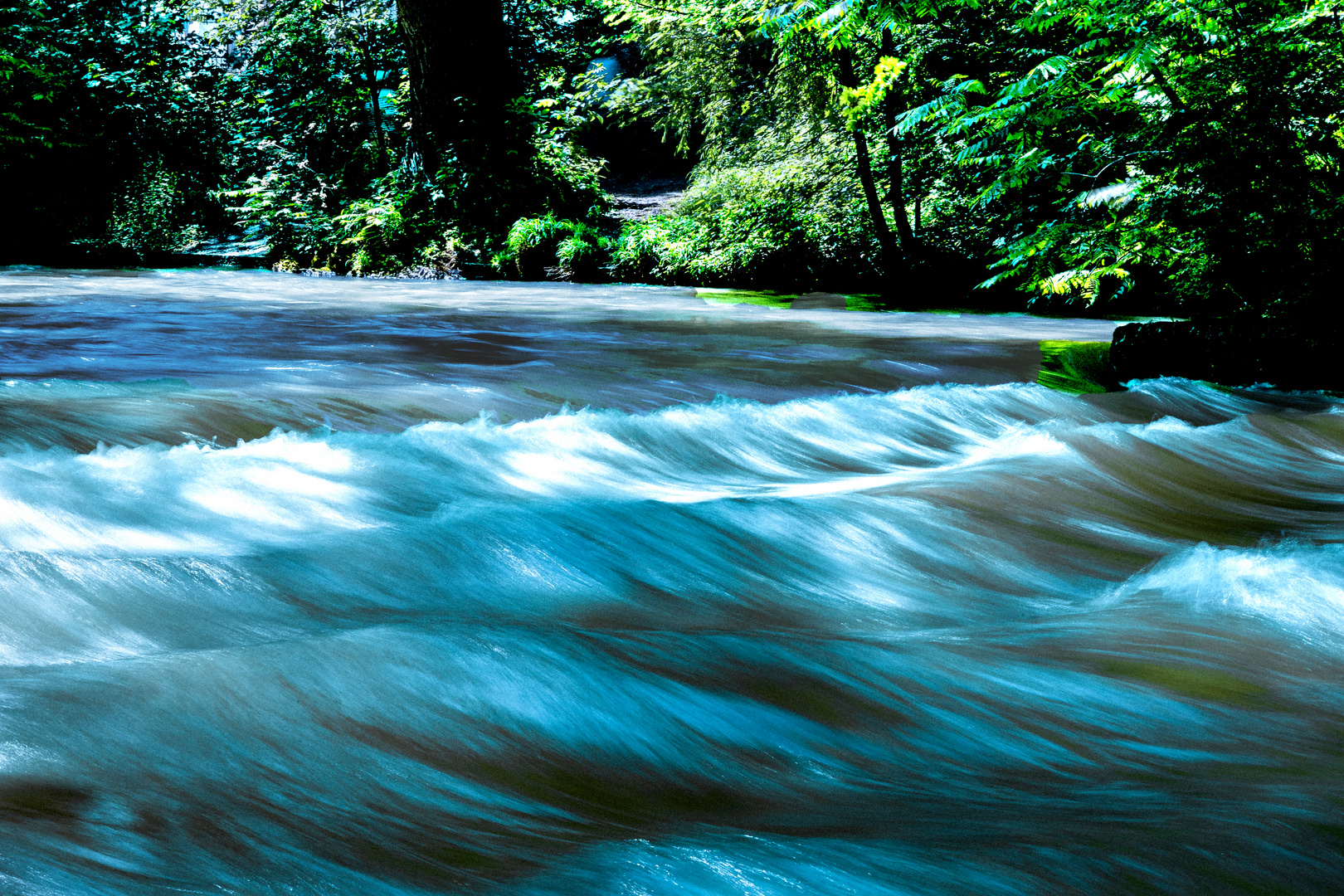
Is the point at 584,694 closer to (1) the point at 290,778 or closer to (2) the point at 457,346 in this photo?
(1) the point at 290,778

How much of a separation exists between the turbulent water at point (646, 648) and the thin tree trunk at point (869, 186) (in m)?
7.67

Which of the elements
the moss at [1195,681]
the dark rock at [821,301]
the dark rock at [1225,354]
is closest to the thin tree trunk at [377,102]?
the dark rock at [821,301]

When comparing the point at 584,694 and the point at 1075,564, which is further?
the point at 1075,564

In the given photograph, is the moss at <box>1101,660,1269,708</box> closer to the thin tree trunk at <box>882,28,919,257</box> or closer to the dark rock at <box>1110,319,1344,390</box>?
the dark rock at <box>1110,319,1344,390</box>

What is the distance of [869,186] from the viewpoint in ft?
37.9

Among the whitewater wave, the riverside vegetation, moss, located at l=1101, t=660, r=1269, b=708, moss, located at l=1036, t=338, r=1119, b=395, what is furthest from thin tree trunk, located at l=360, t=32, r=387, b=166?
moss, located at l=1101, t=660, r=1269, b=708

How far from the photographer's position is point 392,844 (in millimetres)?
1309

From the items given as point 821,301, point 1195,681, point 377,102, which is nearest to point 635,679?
point 1195,681

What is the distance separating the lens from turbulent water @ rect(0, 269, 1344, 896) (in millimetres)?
1305

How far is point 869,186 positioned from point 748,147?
262 cm

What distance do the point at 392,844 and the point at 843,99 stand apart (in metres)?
10.1

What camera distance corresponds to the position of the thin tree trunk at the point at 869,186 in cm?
1131

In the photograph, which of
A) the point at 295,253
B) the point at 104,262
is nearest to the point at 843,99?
the point at 295,253

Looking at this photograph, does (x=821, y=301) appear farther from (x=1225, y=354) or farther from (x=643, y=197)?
(x=643, y=197)
